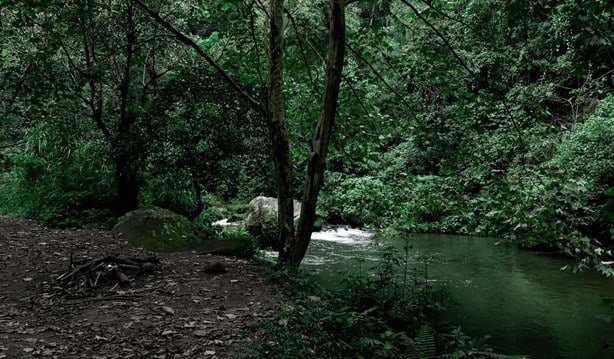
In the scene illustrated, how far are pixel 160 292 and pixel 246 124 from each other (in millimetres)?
5037

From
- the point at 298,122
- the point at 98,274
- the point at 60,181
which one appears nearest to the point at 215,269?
the point at 98,274

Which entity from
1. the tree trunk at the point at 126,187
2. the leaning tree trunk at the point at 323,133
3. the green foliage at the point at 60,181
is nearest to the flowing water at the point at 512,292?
the leaning tree trunk at the point at 323,133

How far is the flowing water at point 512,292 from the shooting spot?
6.84 meters

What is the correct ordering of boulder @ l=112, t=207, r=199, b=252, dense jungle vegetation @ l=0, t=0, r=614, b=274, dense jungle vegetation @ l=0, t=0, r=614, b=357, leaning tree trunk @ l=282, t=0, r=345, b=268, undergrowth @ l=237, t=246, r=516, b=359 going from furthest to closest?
1. boulder @ l=112, t=207, r=199, b=252
2. dense jungle vegetation @ l=0, t=0, r=614, b=274
3. leaning tree trunk @ l=282, t=0, r=345, b=268
4. dense jungle vegetation @ l=0, t=0, r=614, b=357
5. undergrowth @ l=237, t=246, r=516, b=359

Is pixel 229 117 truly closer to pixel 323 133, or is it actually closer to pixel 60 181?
pixel 323 133

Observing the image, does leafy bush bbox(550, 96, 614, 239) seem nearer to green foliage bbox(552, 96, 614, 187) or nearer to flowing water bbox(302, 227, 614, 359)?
green foliage bbox(552, 96, 614, 187)

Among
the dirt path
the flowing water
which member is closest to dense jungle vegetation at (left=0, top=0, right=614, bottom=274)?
the flowing water

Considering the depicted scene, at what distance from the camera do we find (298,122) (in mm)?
10195

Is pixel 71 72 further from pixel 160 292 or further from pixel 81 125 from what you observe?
pixel 160 292

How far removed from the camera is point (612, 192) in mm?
2109

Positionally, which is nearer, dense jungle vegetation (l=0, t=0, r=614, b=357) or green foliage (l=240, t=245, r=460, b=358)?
green foliage (l=240, t=245, r=460, b=358)

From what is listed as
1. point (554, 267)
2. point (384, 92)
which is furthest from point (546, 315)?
point (384, 92)

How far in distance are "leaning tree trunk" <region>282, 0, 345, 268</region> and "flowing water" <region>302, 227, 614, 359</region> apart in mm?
1640

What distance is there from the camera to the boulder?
8617mm
